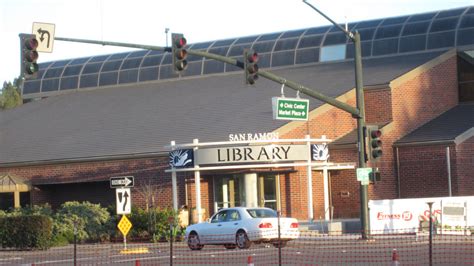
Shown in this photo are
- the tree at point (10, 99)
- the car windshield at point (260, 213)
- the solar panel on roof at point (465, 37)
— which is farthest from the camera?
the tree at point (10, 99)

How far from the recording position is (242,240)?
109 ft

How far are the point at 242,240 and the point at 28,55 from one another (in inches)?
409

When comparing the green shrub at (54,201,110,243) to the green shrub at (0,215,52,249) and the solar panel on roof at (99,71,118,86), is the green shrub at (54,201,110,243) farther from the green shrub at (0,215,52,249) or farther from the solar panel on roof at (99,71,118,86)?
the solar panel on roof at (99,71,118,86)

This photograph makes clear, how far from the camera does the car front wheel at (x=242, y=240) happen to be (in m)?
33.1

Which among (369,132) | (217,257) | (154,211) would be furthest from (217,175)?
(217,257)

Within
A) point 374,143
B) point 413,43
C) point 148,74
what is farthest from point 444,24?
point 374,143

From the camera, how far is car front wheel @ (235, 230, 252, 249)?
33.1m

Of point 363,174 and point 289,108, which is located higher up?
point 289,108

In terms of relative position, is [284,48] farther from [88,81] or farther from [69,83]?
[69,83]

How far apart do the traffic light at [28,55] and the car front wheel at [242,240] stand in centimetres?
993

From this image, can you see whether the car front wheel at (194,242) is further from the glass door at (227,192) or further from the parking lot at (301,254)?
the glass door at (227,192)

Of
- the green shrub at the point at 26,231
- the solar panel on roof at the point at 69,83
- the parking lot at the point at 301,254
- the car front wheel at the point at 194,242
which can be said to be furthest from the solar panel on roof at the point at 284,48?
the car front wheel at the point at 194,242

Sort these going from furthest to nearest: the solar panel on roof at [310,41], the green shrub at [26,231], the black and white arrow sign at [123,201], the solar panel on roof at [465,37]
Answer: the solar panel on roof at [310,41] < the solar panel on roof at [465,37] < the green shrub at [26,231] < the black and white arrow sign at [123,201]

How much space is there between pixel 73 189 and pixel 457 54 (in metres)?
20.3
